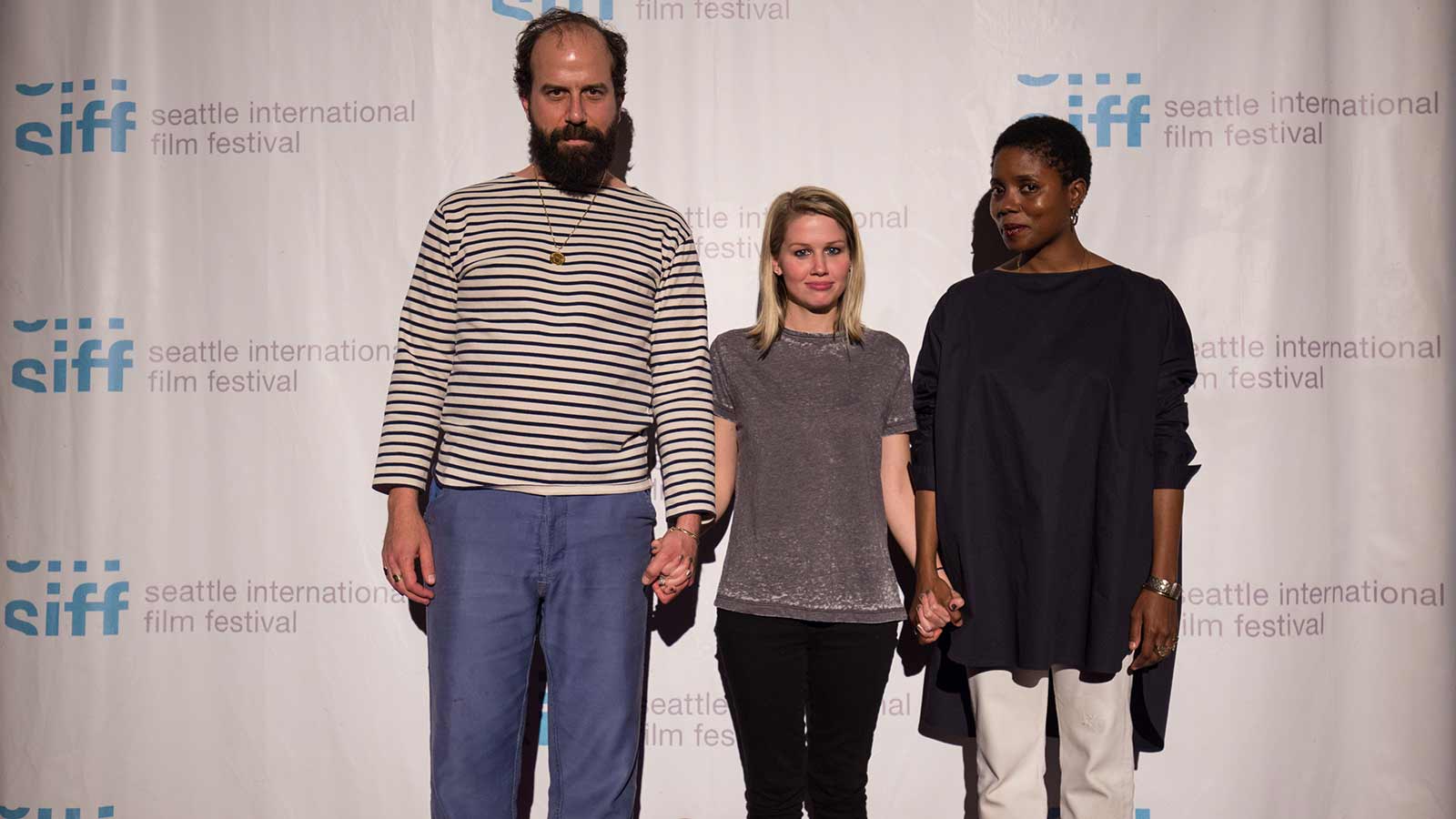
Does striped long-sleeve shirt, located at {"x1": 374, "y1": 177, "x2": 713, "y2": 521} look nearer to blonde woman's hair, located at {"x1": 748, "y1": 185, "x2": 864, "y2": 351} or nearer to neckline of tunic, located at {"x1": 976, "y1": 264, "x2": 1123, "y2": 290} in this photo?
blonde woman's hair, located at {"x1": 748, "y1": 185, "x2": 864, "y2": 351}

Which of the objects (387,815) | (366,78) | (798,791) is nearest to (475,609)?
(798,791)

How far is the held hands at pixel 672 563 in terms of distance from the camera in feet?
6.73

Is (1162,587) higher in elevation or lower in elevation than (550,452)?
lower

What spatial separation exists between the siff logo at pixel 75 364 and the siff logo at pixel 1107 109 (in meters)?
2.64

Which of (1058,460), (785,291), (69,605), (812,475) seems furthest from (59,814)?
(1058,460)

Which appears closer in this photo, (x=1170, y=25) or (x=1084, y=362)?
(x=1084, y=362)

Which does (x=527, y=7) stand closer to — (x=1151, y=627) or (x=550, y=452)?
(x=550, y=452)

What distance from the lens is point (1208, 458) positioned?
108 inches

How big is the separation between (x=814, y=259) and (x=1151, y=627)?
3.53ft

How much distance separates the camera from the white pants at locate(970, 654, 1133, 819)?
2.06m

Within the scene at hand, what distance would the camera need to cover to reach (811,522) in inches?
86.9

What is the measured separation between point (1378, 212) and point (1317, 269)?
0.75 feet

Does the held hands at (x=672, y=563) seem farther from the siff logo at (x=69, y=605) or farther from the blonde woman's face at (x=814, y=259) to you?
the siff logo at (x=69, y=605)

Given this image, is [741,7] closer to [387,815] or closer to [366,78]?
[366,78]
